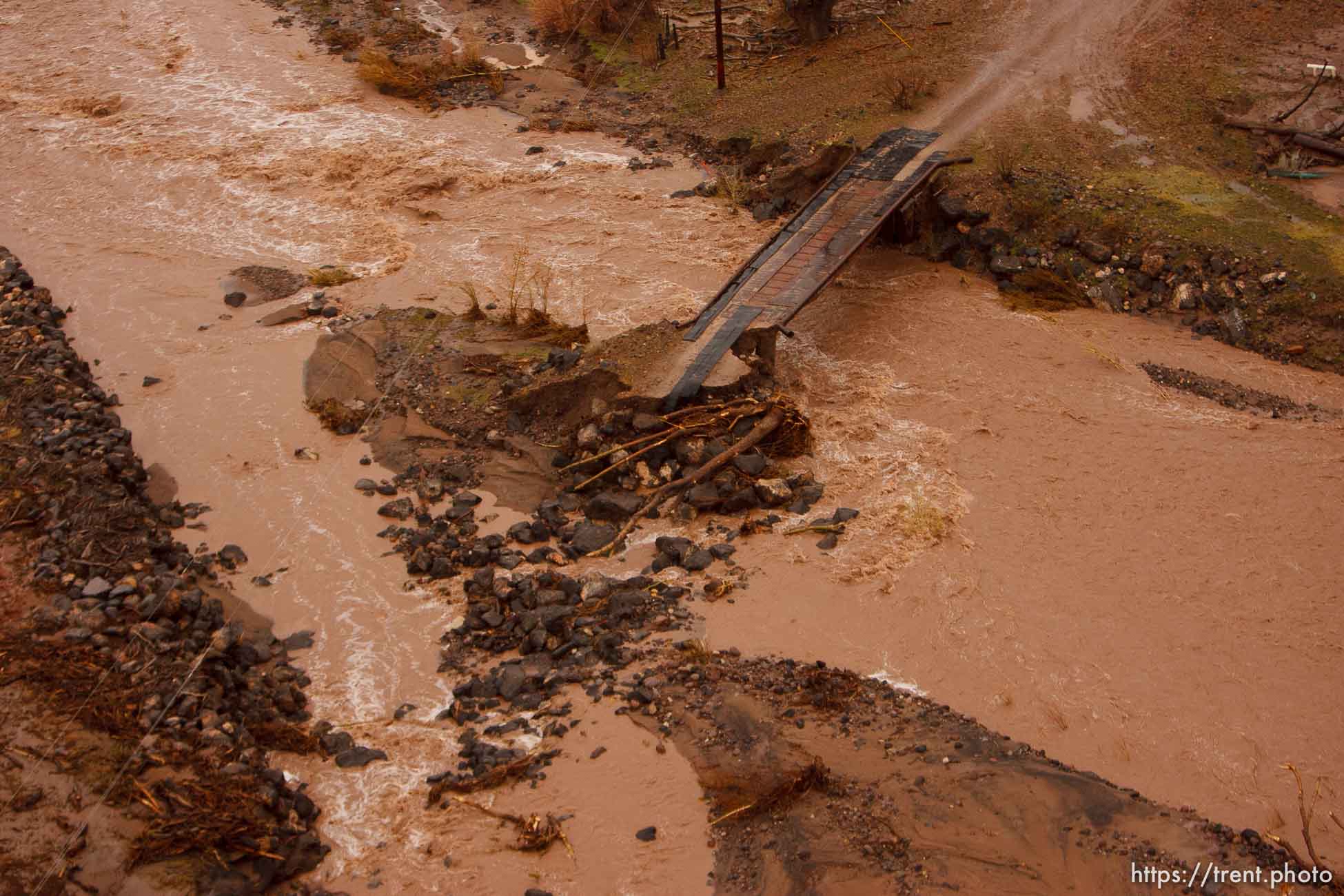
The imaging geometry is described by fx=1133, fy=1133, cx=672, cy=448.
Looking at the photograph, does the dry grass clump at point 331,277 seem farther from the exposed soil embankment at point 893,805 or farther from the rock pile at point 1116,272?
the exposed soil embankment at point 893,805

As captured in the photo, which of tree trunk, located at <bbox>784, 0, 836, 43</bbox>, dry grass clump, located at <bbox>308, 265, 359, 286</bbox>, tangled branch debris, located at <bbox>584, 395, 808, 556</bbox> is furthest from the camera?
tree trunk, located at <bbox>784, 0, 836, 43</bbox>

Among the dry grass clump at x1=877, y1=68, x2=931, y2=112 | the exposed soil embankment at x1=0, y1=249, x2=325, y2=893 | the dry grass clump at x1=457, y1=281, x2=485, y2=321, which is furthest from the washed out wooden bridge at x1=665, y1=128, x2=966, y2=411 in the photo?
the exposed soil embankment at x1=0, y1=249, x2=325, y2=893

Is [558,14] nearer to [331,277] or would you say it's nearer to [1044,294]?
[331,277]

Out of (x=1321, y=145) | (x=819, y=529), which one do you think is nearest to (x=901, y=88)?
(x=1321, y=145)

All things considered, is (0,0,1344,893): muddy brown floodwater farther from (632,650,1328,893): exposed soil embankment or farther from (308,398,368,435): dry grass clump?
(632,650,1328,893): exposed soil embankment

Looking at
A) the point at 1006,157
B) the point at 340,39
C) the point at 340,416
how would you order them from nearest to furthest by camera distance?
1. the point at 340,416
2. the point at 1006,157
3. the point at 340,39

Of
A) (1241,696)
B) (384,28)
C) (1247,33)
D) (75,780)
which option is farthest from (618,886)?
(384,28)
